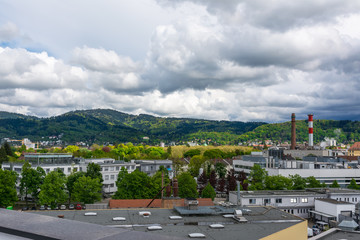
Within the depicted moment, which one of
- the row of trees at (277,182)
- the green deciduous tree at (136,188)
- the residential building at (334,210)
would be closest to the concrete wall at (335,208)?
the residential building at (334,210)

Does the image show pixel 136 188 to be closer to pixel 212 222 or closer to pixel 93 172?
pixel 93 172

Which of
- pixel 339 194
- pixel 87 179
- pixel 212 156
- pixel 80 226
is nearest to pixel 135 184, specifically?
pixel 87 179

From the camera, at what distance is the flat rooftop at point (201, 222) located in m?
21.4

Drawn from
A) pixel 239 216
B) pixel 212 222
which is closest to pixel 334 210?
pixel 239 216

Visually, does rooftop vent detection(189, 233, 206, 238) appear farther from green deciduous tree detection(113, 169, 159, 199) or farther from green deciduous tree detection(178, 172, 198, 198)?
green deciduous tree detection(178, 172, 198, 198)

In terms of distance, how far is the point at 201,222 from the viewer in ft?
78.7

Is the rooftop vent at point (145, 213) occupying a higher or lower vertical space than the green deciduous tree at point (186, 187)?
higher

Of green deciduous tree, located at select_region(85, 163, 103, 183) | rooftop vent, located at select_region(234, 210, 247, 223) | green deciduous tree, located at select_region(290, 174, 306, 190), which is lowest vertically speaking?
green deciduous tree, located at select_region(290, 174, 306, 190)

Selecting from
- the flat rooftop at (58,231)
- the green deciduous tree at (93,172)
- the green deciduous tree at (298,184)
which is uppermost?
the flat rooftop at (58,231)

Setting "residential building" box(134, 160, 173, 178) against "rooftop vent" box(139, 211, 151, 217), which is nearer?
"rooftop vent" box(139, 211, 151, 217)

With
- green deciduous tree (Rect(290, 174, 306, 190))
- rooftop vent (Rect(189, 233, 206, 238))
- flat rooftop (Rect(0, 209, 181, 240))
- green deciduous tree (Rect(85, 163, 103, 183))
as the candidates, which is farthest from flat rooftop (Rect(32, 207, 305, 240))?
green deciduous tree (Rect(290, 174, 306, 190))

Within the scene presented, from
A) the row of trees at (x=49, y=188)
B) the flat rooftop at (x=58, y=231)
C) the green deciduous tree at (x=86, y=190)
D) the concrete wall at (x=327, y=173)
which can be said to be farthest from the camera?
the concrete wall at (x=327, y=173)

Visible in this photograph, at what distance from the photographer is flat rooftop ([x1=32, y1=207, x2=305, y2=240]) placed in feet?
70.1

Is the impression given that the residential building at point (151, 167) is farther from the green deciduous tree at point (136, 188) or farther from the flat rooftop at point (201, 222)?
the flat rooftop at point (201, 222)
